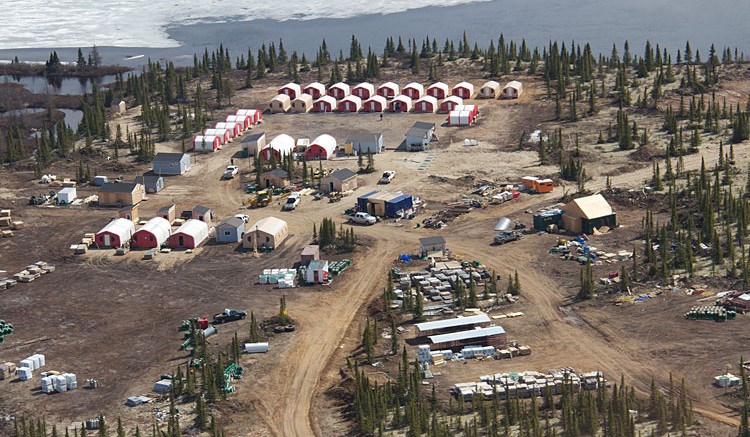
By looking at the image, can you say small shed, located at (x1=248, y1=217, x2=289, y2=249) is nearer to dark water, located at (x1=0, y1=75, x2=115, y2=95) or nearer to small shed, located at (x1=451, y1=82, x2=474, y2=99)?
small shed, located at (x1=451, y1=82, x2=474, y2=99)

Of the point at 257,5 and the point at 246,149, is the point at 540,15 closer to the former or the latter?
the point at 257,5

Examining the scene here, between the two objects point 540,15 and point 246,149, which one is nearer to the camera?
point 246,149

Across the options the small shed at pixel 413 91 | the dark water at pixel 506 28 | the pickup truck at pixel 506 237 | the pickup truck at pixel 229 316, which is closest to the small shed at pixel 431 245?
the pickup truck at pixel 506 237

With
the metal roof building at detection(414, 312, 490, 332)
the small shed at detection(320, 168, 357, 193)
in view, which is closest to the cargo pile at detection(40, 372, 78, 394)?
the metal roof building at detection(414, 312, 490, 332)

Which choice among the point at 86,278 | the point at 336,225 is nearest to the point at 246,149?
the point at 336,225

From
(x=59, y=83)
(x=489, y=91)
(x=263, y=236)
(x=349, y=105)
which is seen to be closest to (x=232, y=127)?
(x=349, y=105)

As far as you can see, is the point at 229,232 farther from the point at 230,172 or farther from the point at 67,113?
the point at 67,113

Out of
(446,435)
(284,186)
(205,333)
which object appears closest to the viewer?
(446,435)
